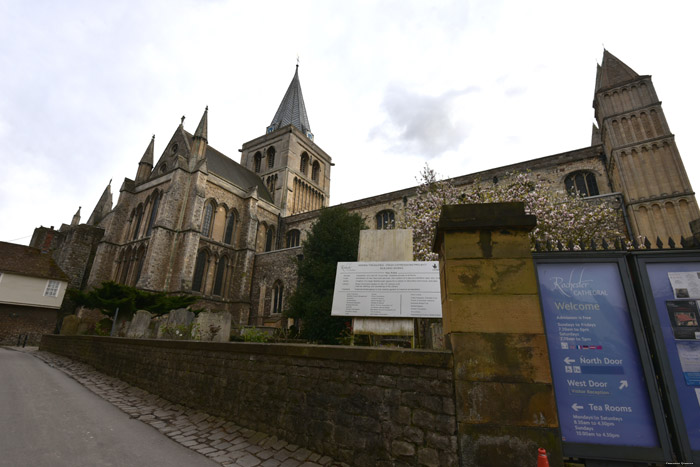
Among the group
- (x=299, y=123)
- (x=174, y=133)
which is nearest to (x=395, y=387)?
(x=174, y=133)

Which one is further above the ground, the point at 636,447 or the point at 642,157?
the point at 642,157

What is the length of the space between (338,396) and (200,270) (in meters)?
24.0

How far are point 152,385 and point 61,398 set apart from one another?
4.90 ft

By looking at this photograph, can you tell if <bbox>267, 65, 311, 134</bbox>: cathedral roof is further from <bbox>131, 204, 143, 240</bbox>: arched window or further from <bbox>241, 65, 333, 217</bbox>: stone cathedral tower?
<bbox>131, 204, 143, 240</bbox>: arched window

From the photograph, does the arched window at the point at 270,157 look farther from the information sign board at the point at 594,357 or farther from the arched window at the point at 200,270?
the information sign board at the point at 594,357

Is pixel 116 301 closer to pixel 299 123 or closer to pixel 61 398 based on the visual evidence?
pixel 61 398

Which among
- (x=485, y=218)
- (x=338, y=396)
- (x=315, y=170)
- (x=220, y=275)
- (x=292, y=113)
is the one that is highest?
Result: (x=292, y=113)

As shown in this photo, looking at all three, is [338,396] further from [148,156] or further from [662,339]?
[148,156]

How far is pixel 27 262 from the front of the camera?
23.5 metres

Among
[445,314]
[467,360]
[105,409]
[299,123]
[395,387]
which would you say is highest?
[299,123]

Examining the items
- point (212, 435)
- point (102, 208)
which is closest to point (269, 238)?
point (102, 208)

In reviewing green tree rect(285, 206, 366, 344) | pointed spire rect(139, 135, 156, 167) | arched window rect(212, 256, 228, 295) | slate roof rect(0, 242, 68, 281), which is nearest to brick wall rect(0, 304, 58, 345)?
slate roof rect(0, 242, 68, 281)

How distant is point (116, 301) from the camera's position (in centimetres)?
1397

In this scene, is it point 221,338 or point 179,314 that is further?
point 179,314
